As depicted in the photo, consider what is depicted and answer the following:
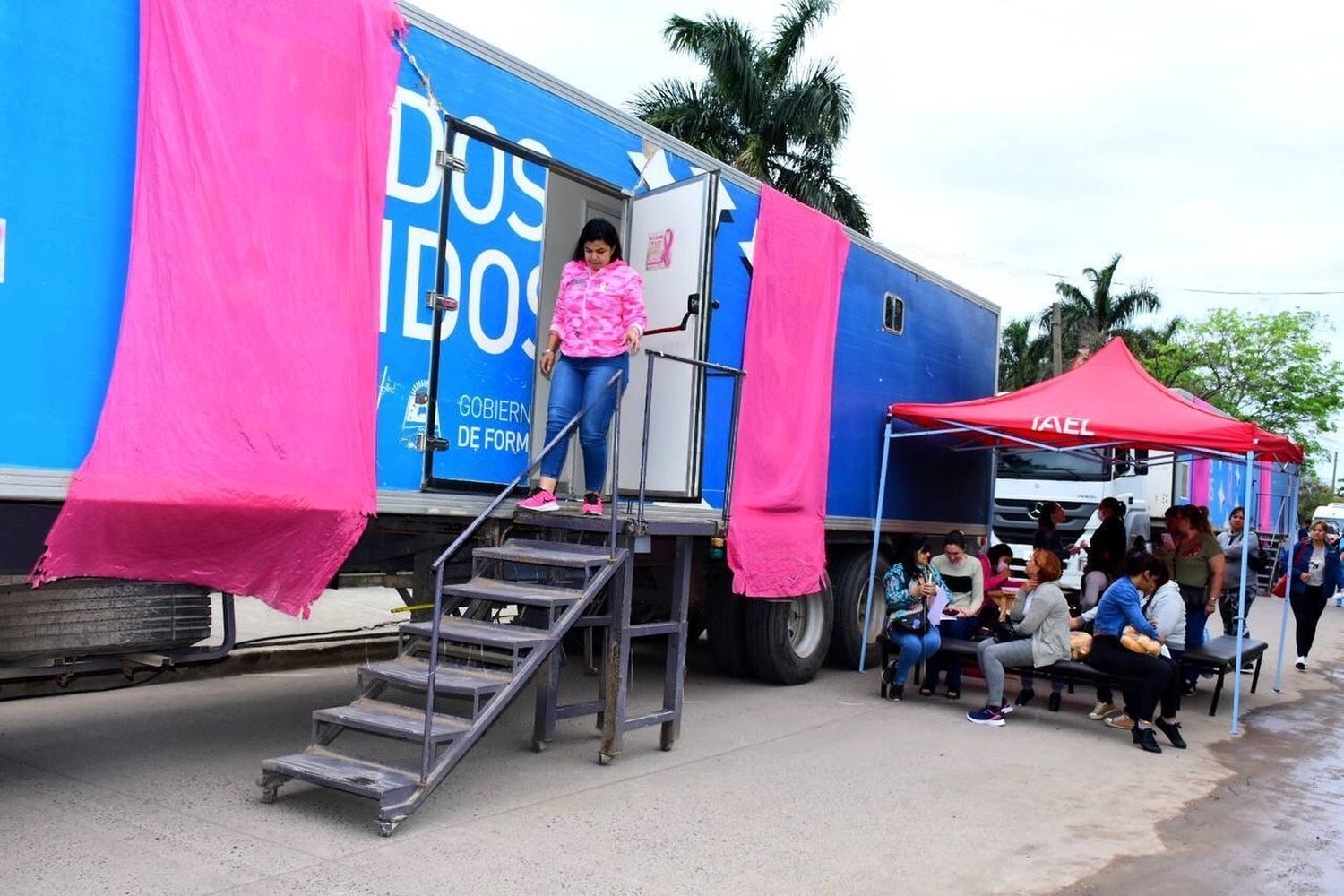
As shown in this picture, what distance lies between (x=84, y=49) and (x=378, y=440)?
202cm

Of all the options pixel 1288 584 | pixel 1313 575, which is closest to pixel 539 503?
pixel 1288 584

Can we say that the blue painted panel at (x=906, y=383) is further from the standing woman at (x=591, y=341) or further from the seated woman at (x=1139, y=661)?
the standing woman at (x=591, y=341)

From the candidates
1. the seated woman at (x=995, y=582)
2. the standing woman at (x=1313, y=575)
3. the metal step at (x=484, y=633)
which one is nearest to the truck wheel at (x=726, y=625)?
the seated woman at (x=995, y=582)

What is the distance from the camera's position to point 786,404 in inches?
320

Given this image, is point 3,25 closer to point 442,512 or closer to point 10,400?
point 10,400

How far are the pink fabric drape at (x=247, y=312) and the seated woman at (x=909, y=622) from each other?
4.71 meters

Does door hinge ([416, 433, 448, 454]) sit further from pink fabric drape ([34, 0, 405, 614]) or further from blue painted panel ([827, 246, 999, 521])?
blue painted panel ([827, 246, 999, 521])

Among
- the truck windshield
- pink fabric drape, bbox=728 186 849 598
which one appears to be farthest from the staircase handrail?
the truck windshield

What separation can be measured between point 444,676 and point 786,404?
152 inches

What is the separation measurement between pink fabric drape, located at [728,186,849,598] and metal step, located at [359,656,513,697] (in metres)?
2.51

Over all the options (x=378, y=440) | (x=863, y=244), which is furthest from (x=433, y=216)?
(x=863, y=244)

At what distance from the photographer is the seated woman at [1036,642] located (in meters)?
7.84

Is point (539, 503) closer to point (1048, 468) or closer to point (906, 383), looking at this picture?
point (906, 383)

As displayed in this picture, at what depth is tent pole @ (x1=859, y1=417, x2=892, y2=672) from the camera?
30.9ft
